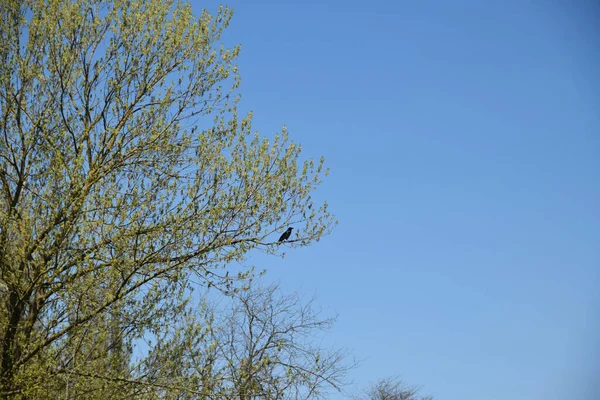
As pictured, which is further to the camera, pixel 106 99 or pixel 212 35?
pixel 212 35

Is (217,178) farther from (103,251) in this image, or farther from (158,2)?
(158,2)

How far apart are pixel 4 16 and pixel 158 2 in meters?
2.51

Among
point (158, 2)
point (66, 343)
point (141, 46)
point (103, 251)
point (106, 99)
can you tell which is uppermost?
point (158, 2)

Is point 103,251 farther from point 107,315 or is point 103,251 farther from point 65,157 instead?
point 65,157

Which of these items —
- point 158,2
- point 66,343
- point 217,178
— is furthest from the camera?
point 158,2

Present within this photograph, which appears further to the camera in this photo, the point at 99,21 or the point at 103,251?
the point at 99,21

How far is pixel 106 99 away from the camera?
32.5 ft

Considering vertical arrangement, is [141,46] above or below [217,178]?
above

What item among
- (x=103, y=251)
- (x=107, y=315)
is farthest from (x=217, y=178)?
(x=107, y=315)

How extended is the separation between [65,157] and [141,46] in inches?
86.8

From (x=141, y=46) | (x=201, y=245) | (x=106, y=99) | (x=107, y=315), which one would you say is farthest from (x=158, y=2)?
(x=107, y=315)

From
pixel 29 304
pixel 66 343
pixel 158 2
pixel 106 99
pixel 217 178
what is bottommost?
pixel 66 343

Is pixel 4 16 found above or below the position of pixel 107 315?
above

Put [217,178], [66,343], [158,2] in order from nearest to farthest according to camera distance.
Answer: [66,343], [217,178], [158,2]
